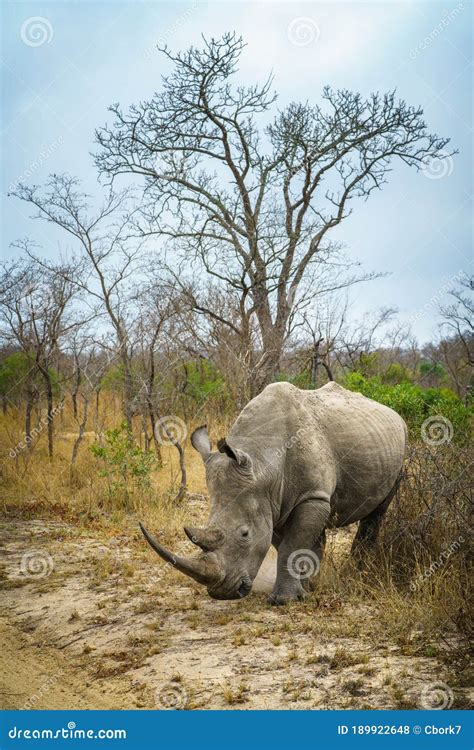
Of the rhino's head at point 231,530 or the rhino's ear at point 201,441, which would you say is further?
the rhino's ear at point 201,441

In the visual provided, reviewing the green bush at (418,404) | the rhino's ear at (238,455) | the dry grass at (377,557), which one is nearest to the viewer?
the dry grass at (377,557)

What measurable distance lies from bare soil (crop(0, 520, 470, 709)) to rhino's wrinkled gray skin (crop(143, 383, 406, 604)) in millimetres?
485

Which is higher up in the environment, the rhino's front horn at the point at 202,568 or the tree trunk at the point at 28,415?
the tree trunk at the point at 28,415

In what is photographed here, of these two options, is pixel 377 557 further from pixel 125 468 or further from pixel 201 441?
pixel 125 468

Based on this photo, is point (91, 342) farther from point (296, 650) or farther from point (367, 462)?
point (296, 650)

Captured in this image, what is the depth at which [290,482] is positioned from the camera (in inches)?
266

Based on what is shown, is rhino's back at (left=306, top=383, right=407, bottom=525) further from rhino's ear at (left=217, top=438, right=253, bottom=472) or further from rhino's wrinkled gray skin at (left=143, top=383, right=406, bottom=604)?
rhino's ear at (left=217, top=438, right=253, bottom=472)

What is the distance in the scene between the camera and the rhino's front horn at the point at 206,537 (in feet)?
18.5

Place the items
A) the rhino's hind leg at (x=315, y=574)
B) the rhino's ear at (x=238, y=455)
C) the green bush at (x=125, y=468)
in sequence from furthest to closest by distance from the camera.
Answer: the green bush at (x=125, y=468)
the rhino's hind leg at (x=315, y=574)
the rhino's ear at (x=238, y=455)

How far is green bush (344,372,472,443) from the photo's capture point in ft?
39.8

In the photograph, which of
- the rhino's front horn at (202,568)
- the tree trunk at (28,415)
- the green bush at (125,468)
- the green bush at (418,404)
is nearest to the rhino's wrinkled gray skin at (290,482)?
the rhino's front horn at (202,568)

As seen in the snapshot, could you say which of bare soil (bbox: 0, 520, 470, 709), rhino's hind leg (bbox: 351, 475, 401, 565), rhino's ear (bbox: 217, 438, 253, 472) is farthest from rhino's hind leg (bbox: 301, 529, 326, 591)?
rhino's ear (bbox: 217, 438, 253, 472)

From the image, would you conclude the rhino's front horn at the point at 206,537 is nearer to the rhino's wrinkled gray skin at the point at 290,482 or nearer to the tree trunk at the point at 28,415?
the rhino's wrinkled gray skin at the point at 290,482

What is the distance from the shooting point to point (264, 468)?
636 cm
